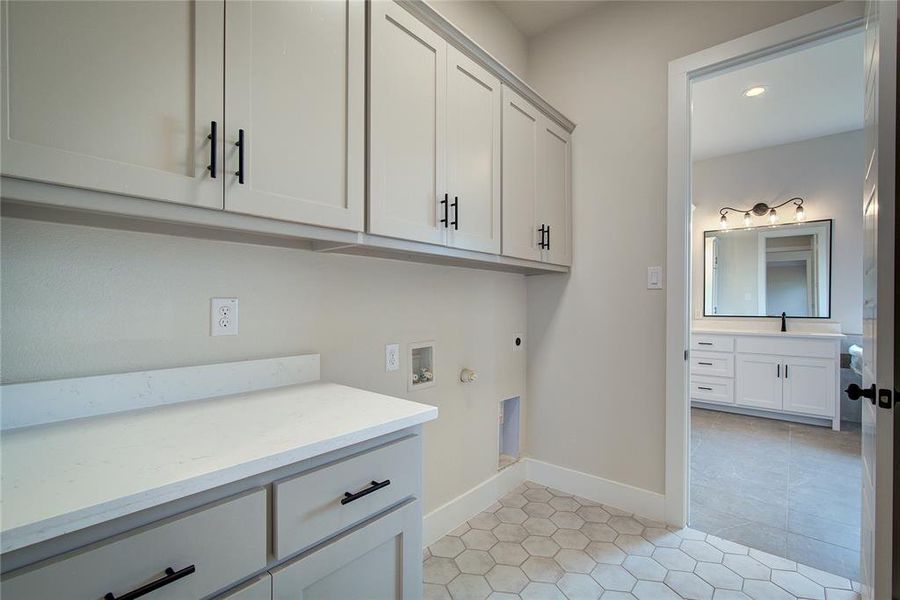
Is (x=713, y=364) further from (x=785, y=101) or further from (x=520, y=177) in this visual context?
(x=520, y=177)

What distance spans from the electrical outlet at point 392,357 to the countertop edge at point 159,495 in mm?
749

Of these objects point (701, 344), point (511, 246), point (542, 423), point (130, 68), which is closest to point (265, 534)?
point (130, 68)

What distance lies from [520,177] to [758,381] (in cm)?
365

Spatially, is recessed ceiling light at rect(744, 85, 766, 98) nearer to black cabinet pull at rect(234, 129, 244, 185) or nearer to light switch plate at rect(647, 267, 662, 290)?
light switch plate at rect(647, 267, 662, 290)

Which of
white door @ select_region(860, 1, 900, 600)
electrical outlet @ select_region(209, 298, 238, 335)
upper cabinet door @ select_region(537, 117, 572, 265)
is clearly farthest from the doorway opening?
electrical outlet @ select_region(209, 298, 238, 335)

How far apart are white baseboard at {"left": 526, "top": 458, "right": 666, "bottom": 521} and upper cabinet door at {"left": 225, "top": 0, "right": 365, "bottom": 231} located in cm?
200

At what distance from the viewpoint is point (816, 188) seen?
4051 millimetres

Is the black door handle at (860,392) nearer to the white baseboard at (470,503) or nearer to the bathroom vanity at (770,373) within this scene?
the white baseboard at (470,503)

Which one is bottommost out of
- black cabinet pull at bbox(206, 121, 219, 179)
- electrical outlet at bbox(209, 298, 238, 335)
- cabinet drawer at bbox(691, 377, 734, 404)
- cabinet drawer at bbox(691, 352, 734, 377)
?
cabinet drawer at bbox(691, 377, 734, 404)

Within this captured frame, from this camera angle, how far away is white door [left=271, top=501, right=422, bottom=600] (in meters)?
0.82

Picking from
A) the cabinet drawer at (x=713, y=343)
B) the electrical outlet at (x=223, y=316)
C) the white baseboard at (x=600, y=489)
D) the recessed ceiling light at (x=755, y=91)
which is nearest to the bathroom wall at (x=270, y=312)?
the electrical outlet at (x=223, y=316)

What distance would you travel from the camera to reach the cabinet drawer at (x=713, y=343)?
4156mm

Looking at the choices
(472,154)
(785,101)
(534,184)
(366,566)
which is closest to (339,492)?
(366,566)

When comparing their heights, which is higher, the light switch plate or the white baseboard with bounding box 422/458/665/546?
the light switch plate
